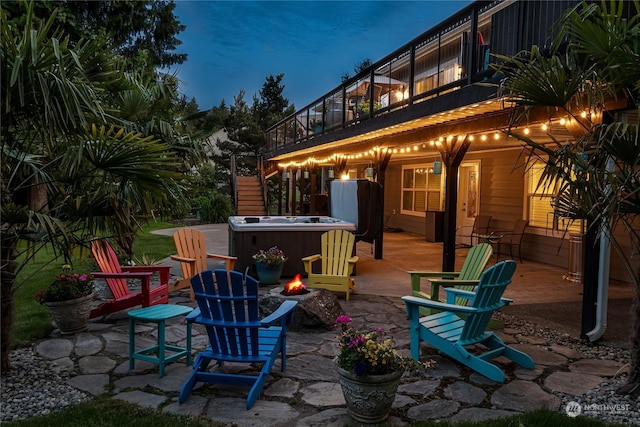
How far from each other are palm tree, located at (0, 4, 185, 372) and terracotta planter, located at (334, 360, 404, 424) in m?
1.99

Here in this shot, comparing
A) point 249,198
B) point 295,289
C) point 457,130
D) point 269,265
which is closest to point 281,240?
point 269,265

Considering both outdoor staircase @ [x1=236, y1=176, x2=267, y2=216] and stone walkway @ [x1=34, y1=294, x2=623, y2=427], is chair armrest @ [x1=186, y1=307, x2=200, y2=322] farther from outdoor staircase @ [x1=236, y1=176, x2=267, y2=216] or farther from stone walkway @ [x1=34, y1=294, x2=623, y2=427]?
outdoor staircase @ [x1=236, y1=176, x2=267, y2=216]

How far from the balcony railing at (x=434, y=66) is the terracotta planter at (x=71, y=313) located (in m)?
5.06

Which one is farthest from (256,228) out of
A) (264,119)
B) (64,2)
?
(264,119)

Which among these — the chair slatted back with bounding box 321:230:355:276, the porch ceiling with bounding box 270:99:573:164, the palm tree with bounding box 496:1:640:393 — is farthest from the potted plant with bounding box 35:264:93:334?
the porch ceiling with bounding box 270:99:573:164

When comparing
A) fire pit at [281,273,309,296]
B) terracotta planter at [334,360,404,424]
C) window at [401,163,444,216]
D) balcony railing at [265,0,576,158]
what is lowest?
terracotta planter at [334,360,404,424]

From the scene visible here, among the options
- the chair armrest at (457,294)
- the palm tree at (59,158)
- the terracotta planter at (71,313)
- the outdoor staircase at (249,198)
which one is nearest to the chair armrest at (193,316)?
the palm tree at (59,158)

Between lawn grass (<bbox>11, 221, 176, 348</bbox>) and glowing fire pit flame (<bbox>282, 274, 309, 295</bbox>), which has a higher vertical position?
glowing fire pit flame (<bbox>282, 274, 309, 295</bbox>)

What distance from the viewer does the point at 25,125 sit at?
12.1 feet

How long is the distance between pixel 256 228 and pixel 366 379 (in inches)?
198

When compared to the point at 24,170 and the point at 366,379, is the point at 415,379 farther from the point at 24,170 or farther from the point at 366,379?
the point at 24,170

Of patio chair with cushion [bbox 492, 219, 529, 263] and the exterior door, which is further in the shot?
the exterior door

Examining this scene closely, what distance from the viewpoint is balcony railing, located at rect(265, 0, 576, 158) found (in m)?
5.12

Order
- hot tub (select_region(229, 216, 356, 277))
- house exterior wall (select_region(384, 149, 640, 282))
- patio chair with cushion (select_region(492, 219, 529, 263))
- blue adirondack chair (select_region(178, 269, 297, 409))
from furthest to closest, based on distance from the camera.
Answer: patio chair with cushion (select_region(492, 219, 529, 263)) < house exterior wall (select_region(384, 149, 640, 282)) < hot tub (select_region(229, 216, 356, 277)) < blue adirondack chair (select_region(178, 269, 297, 409))
